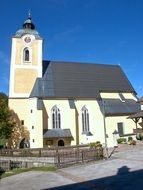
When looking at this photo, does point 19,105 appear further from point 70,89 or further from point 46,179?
point 46,179

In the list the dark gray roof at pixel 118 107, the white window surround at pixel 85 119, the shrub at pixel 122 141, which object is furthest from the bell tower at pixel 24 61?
the shrub at pixel 122 141

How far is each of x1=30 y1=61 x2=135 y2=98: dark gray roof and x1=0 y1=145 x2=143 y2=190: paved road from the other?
20573 mm

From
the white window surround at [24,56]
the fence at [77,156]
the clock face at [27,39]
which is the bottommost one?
the fence at [77,156]

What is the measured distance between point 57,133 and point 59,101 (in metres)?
4.97

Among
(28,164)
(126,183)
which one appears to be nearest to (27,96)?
(28,164)

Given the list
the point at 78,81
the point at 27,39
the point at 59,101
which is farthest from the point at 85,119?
the point at 27,39

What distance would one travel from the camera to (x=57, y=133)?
36438 mm

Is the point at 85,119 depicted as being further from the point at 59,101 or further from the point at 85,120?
the point at 59,101

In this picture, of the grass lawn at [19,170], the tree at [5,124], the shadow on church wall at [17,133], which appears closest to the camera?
the grass lawn at [19,170]

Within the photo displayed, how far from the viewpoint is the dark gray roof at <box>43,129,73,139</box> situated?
3591cm

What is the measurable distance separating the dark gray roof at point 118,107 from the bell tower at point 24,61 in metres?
11.2

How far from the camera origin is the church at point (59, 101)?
121 ft

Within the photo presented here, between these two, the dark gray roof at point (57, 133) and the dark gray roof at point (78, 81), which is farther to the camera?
the dark gray roof at point (78, 81)

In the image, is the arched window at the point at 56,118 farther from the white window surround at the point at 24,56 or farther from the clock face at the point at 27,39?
the clock face at the point at 27,39
